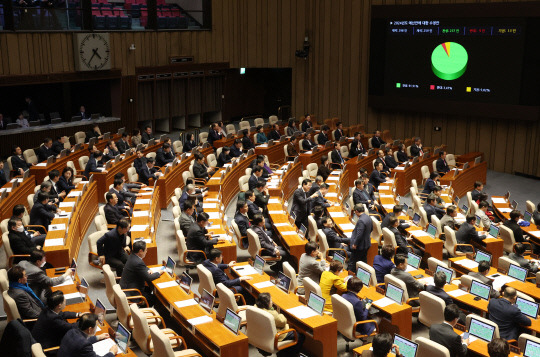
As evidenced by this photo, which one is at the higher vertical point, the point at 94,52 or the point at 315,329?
the point at 94,52

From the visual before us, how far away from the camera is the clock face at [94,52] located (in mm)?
18094

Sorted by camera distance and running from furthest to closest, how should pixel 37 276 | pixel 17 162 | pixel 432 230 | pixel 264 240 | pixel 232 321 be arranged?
pixel 17 162 < pixel 432 230 < pixel 264 240 < pixel 37 276 < pixel 232 321

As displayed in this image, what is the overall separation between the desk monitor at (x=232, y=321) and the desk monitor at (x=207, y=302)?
0.34 meters

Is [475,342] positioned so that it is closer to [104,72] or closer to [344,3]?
[104,72]

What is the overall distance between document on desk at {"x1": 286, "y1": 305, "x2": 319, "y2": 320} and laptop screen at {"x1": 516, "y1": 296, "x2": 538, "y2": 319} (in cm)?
278

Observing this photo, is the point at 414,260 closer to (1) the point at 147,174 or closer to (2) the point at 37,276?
(2) the point at 37,276

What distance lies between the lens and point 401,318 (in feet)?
25.2

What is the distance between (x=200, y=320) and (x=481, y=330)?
3.33 meters

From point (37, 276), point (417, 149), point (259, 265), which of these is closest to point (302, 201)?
point (259, 265)

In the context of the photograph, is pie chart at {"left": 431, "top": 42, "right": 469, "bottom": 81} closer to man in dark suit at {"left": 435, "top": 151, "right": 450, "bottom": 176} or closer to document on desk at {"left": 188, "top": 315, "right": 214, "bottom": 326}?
man in dark suit at {"left": 435, "top": 151, "right": 450, "bottom": 176}

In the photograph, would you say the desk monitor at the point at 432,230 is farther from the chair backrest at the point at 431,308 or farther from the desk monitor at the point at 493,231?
the chair backrest at the point at 431,308

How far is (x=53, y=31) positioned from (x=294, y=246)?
447 inches

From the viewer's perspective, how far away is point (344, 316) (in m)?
7.55

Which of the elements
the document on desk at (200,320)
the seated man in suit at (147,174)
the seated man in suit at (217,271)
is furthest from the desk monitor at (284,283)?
the seated man in suit at (147,174)
